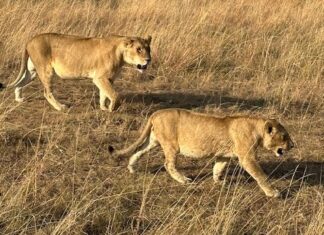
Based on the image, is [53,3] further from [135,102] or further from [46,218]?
[46,218]

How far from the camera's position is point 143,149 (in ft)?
19.7

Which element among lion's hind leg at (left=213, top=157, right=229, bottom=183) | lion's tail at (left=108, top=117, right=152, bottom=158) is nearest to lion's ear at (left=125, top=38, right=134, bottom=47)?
lion's tail at (left=108, top=117, right=152, bottom=158)

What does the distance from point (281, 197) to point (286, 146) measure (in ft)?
1.45

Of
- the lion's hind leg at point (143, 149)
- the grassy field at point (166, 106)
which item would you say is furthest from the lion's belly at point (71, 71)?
the lion's hind leg at point (143, 149)

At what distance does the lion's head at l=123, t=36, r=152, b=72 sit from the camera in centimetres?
752

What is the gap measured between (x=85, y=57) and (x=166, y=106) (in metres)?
1.16

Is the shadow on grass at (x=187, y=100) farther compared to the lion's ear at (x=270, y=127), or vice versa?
the shadow on grass at (x=187, y=100)

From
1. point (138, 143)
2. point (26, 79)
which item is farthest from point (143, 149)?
point (26, 79)

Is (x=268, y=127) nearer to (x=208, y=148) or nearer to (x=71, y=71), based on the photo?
(x=208, y=148)

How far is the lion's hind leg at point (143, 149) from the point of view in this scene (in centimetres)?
594

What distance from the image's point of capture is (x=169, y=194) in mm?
5613

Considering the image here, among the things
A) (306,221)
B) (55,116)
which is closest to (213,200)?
(306,221)

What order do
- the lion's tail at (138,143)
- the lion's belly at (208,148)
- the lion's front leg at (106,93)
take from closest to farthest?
the lion's belly at (208,148), the lion's tail at (138,143), the lion's front leg at (106,93)

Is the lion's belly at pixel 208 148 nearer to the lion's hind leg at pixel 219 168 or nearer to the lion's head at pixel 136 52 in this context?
the lion's hind leg at pixel 219 168
